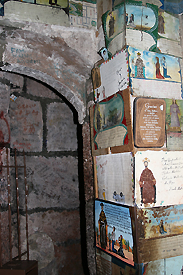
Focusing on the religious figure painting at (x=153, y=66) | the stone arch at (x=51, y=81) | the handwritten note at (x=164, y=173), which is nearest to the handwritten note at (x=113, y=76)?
the religious figure painting at (x=153, y=66)

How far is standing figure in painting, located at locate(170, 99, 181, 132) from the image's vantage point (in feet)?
4.52

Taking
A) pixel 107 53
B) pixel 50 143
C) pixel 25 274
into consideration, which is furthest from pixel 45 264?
pixel 107 53

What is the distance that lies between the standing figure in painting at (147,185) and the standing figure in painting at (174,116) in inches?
9.8

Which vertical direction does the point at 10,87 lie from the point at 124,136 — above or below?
above

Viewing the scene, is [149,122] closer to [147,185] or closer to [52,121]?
[147,185]

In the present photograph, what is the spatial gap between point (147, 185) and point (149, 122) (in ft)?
1.02

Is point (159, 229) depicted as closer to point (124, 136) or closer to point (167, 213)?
point (167, 213)

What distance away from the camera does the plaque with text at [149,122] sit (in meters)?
1.29

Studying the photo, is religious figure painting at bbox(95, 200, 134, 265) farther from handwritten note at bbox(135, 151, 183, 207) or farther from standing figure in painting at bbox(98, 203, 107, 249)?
handwritten note at bbox(135, 151, 183, 207)

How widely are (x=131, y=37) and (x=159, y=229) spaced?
981 millimetres

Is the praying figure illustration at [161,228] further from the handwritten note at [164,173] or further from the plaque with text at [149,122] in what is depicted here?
the plaque with text at [149,122]

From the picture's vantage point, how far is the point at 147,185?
127 centimetres

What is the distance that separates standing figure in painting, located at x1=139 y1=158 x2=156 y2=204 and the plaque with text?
10 centimetres

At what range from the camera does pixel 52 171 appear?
6.81 feet
